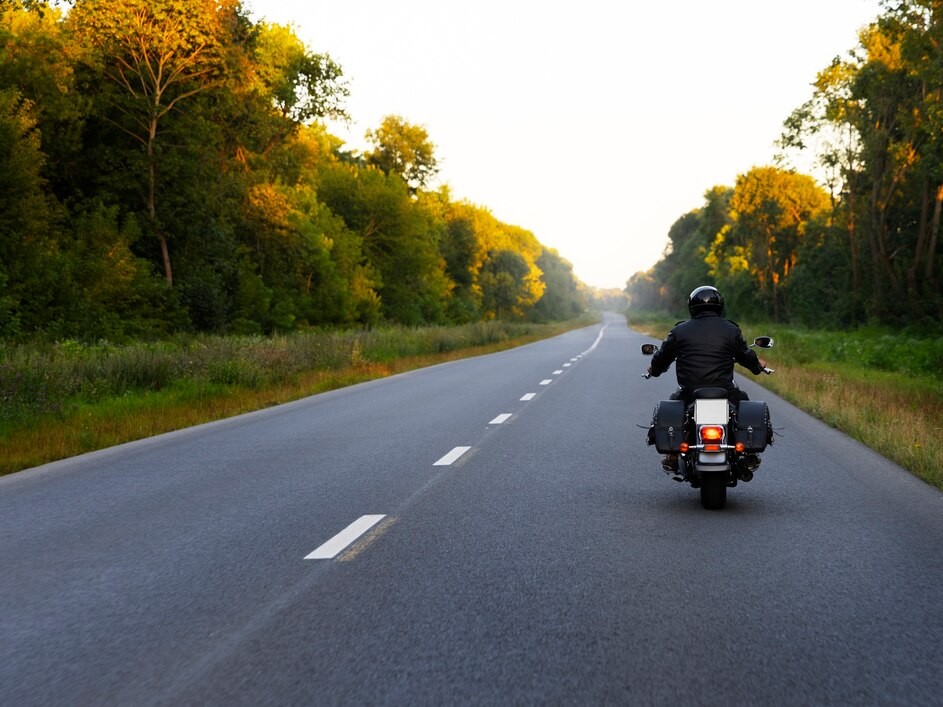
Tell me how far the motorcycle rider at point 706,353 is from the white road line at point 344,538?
2.36 meters

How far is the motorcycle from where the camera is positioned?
22.3ft

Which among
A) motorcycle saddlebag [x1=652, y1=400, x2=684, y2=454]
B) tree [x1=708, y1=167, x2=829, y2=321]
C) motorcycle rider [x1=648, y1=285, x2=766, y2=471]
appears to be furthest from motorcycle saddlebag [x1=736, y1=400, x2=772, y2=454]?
tree [x1=708, y1=167, x2=829, y2=321]

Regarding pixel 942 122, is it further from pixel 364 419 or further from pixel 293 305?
pixel 293 305

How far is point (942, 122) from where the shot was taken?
24062mm

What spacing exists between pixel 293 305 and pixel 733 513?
36.6 meters

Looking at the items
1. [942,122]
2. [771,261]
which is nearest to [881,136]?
[942,122]

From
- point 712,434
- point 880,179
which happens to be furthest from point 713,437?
point 880,179

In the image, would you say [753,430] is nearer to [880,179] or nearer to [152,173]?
[152,173]

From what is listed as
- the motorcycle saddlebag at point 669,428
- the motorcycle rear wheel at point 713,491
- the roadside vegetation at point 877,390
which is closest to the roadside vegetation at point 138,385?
the motorcycle saddlebag at point 669,428

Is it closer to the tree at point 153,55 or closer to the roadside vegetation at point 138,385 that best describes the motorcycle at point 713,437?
the roadside vegetation at point 138,385

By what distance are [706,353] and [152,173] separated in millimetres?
28079

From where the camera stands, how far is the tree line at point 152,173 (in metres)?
26.1

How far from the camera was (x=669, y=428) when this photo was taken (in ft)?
23.0

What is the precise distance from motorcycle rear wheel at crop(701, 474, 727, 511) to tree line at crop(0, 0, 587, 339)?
20.8 metres
